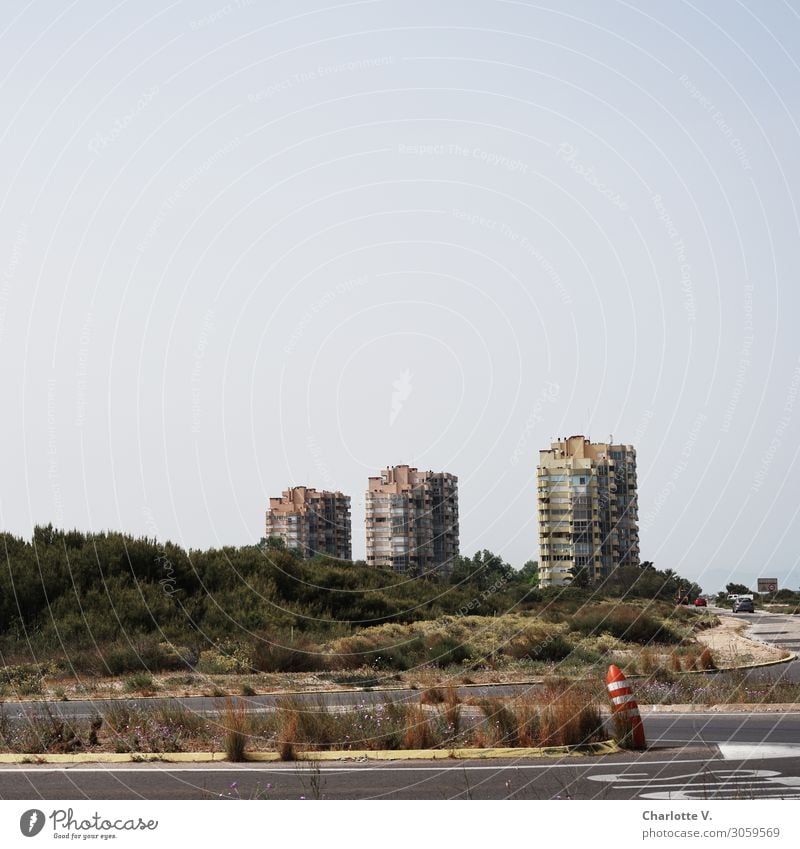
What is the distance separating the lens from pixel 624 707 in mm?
13844

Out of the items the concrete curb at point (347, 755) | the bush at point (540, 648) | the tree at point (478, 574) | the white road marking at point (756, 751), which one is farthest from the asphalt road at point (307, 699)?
the tree at point (478, 574)

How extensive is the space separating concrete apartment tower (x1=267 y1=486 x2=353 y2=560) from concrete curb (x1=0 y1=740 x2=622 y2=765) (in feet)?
171

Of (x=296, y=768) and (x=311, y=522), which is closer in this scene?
(x=296, y=768)

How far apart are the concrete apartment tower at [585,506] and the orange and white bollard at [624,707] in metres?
52.1

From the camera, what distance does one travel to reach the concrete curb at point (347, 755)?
44.8 ft

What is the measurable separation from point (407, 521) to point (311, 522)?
678cm

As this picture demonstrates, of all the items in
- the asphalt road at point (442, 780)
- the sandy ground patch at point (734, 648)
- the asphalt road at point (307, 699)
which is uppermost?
the sandy ground patch at point (734, 648)

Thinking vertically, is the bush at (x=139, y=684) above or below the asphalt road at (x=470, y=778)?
above

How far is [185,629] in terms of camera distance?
1560 inches

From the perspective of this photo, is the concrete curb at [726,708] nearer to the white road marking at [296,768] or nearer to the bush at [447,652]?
the white road marking at [296,768]

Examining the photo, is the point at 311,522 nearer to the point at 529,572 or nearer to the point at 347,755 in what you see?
the point at 529,572

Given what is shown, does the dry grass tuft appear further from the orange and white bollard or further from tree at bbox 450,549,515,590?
tree at bbox 450,549,515,590

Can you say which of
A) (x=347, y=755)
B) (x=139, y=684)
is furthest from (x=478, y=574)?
(x=347, y=755)
